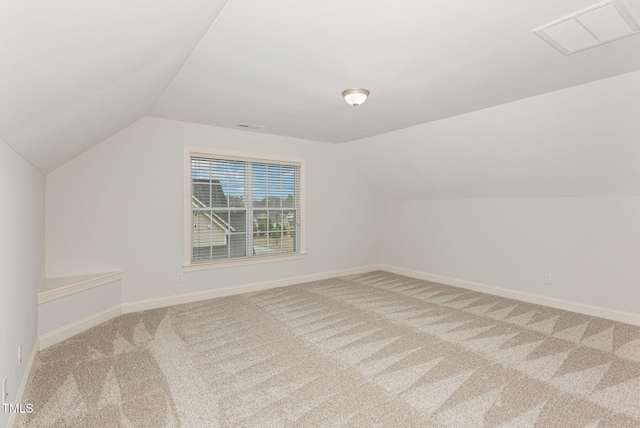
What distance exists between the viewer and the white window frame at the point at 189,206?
172 inches

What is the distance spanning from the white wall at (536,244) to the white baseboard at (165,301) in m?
1.43

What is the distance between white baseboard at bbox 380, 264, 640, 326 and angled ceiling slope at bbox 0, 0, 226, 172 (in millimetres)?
4838

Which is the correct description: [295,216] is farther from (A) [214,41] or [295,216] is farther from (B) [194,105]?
(A) [214,41]

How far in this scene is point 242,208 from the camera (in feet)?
16.1

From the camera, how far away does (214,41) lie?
2.14 meters

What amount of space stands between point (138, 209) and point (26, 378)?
6.83 feet

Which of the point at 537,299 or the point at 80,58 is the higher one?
the point at 80,58

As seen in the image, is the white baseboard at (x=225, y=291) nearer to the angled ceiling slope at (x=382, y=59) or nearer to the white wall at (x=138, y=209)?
the white wall at (x=138, y=209)

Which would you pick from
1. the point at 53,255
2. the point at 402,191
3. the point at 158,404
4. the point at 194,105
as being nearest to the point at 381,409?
the point at 158,404

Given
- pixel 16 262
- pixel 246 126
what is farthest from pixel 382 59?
pixel 16 262

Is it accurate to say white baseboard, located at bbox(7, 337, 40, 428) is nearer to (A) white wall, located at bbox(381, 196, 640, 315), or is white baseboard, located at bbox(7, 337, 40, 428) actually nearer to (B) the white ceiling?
(B) the white ceiling

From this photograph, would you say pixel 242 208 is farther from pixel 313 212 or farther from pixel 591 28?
pixel 591 28

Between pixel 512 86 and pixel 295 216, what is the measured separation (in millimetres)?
3540

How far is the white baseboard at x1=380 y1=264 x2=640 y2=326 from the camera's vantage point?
3.70 metres
